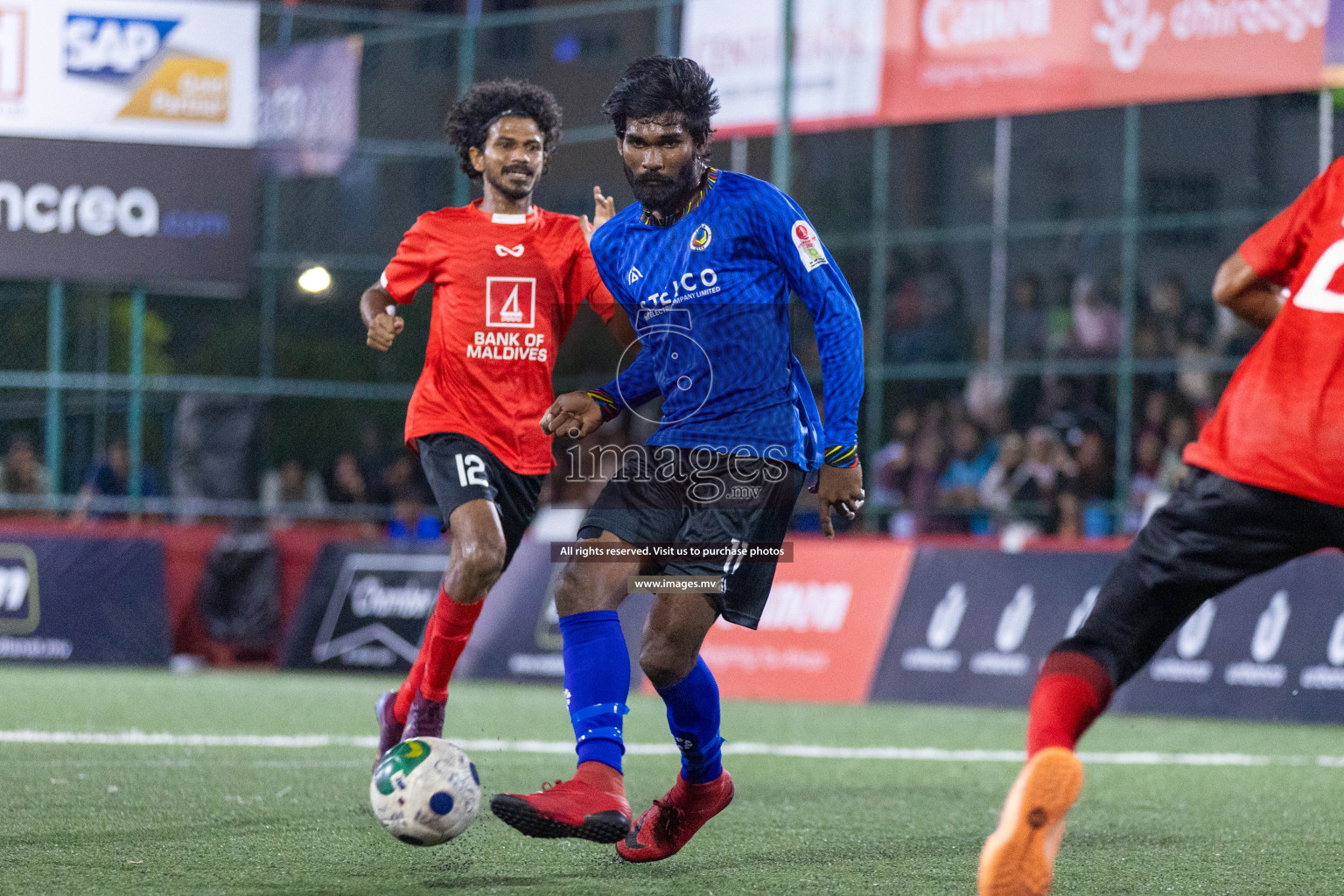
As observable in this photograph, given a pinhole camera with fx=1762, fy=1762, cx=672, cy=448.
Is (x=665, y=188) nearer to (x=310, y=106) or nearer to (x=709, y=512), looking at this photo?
(x=709, y=512)

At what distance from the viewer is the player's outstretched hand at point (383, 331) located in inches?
236

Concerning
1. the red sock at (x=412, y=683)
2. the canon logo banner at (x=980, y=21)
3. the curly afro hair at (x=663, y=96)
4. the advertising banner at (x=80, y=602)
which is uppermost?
the canon logo banner at (x=980, y=21)

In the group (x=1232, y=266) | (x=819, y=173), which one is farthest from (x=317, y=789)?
(x=819, y=173)

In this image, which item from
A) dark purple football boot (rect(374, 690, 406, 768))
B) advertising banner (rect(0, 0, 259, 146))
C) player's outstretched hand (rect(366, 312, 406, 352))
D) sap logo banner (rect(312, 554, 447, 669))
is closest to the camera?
player's outstretched hand (rect(366, 312, 406, 352))

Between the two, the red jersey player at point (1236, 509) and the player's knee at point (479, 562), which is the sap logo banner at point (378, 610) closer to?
the player's knee at point (479, 562)

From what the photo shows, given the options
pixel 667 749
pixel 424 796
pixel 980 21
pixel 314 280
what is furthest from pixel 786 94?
pixel 424 796

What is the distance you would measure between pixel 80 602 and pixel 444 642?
9953 millimetres

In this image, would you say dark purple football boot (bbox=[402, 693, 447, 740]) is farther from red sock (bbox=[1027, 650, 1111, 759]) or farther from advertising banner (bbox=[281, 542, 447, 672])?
advertising banner (bbox=[281, 542, 447, 672])

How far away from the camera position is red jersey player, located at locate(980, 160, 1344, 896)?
369cm

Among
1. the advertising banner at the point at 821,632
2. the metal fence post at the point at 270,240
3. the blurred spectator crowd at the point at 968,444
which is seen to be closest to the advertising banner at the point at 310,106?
the metal fence post at the point at 270,240

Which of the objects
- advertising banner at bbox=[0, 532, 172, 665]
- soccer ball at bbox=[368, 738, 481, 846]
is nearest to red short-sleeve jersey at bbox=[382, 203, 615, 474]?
soccer ball at bbox=[368, 738, 481, 846]

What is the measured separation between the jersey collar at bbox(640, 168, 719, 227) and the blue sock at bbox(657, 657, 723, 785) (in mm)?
1293

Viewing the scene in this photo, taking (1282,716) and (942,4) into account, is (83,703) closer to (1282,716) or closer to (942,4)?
(1282,716)

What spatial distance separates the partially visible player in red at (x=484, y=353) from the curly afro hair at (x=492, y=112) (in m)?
0.06
